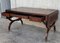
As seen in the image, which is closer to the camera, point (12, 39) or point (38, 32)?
point (12, 39)

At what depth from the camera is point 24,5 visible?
3602 millimetres

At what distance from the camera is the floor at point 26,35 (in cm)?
262

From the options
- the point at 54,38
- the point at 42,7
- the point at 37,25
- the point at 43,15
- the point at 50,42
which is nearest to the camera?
the point at 43,15

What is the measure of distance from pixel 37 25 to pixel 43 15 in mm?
1146

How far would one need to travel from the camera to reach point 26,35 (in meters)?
2.91

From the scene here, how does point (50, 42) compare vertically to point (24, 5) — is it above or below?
below

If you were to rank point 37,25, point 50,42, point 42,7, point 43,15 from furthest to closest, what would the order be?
1. point 37,25
2. point 42,7
3. point 50,42
4. point 43,15

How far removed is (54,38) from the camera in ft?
8.97

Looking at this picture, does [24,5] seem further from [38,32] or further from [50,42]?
[50,42]

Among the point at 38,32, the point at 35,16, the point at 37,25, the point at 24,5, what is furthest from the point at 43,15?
the point at 24,5

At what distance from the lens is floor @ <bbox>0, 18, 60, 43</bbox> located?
2.62 m

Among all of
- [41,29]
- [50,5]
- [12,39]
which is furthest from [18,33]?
[50,5]

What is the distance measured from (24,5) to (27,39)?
1.30 m

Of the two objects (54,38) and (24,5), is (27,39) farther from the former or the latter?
(24,5)
